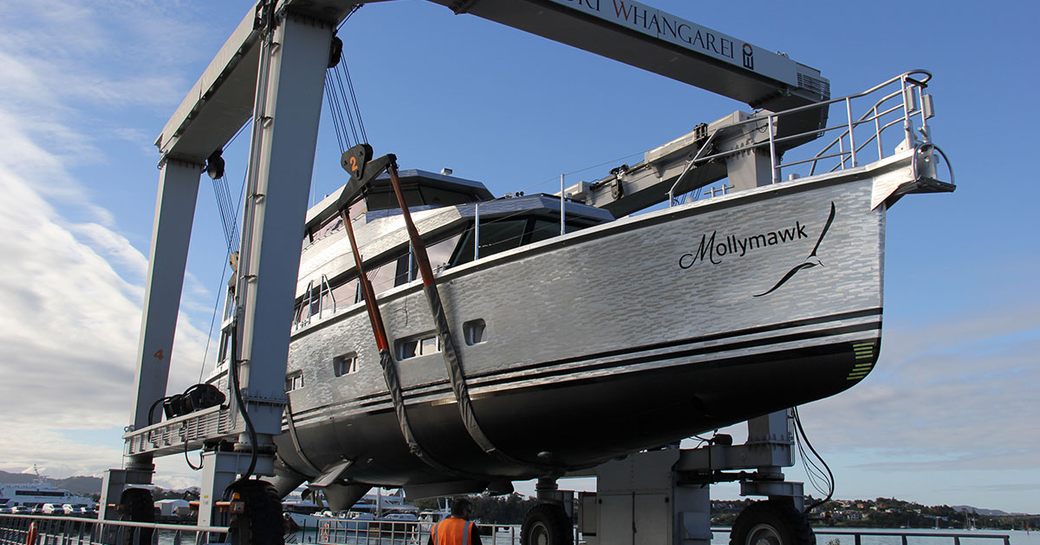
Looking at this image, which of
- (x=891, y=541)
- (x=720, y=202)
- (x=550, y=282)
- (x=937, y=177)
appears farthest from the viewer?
(x=891, y=541)

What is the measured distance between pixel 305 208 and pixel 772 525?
649cm

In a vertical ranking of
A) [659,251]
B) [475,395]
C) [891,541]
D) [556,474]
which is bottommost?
[891,541]

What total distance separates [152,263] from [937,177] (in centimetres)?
1237

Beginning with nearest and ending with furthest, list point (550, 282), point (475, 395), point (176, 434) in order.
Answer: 1. point (550, 282)
2. point (475, 395)
3. point (176, 434)

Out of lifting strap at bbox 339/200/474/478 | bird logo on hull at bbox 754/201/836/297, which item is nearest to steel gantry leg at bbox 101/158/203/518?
lifting strap at bbox 339/200/474/478

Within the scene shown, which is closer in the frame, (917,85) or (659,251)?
(917,85)

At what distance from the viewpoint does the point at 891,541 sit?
12.4 m

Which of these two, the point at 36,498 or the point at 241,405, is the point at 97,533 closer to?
the point at 241,405

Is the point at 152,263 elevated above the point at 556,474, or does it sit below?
above

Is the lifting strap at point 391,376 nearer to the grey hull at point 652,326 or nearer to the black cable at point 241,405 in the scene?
the grey hull at point 652,326

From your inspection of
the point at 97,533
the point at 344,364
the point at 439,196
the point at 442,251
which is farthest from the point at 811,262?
the point at 97,533

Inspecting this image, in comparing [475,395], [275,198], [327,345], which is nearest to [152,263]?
[327,345]

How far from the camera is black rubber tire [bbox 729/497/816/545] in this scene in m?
9.84

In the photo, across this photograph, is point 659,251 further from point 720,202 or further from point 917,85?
point 917,85
